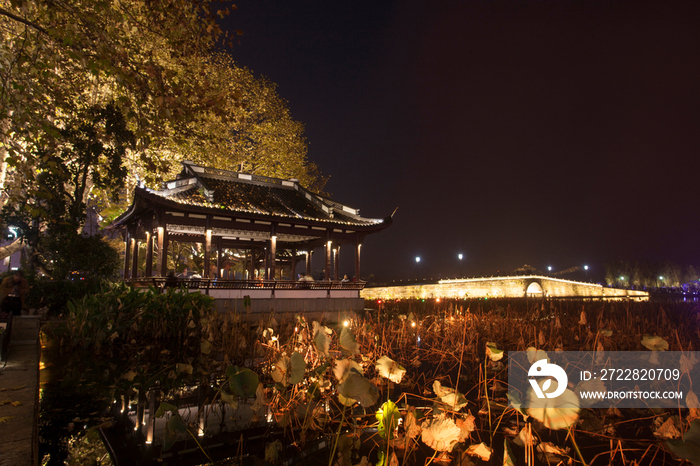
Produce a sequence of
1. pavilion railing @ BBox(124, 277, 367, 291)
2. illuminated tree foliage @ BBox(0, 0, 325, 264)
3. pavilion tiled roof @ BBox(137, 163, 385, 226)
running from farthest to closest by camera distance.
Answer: pavilion tiled roof @ BBox(137, 163, 385, 226) < pavilion railing @ BBox(124, 277, 367, 291) < illuminated tree foliage @ BBox(0, 0, 325, 264)

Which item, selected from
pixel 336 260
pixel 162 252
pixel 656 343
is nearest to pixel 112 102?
pixel 162 252

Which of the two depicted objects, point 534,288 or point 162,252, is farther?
point 534,288

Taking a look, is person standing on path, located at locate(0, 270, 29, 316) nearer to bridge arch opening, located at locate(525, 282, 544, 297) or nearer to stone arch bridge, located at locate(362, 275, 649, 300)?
stone arch bridge, located at locate(362, 275, 649, 300)

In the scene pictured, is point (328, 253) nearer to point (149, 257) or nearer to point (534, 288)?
point (149, 257)

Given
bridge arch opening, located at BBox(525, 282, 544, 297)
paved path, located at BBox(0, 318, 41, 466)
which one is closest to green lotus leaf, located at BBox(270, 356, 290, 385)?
paved path, located at BBox(0, 318, 41, 466)

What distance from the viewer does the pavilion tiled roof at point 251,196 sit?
521 inches

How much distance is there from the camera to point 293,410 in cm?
387

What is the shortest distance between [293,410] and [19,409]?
2.28m

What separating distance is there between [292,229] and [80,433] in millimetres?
11740

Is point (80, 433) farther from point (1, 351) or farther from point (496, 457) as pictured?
point (496, 457)

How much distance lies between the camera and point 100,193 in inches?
687

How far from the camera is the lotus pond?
110 inches

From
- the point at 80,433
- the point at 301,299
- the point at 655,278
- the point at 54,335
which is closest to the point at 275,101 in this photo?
the point at 301,299

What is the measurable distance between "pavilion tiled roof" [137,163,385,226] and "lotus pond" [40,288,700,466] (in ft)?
19.6
